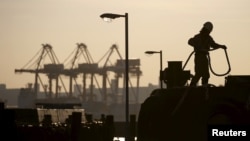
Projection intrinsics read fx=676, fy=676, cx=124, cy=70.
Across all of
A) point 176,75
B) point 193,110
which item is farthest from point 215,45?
point 193,110

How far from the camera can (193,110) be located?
1366cm

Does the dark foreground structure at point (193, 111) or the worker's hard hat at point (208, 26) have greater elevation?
the worker's hard hat at point (208, 26)

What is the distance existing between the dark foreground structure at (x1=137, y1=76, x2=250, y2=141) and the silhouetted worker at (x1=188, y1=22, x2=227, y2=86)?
1.21 meters

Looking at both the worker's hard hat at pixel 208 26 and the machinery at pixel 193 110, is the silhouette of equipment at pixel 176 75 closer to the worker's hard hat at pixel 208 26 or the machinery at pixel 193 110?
the machinery at pixel 193 110

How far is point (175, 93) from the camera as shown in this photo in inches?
561

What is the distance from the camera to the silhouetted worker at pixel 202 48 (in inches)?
595

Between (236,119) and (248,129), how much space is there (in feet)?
3.91

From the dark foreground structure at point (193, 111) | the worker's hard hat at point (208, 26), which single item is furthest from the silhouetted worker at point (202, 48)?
the dark foreground structure at point (193, 111)

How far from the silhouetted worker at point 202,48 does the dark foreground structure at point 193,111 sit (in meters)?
1.21

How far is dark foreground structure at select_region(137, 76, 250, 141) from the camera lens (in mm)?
13109

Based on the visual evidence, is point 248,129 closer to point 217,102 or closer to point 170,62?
point 217,102

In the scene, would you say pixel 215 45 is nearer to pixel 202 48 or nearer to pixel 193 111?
pixel 202 48

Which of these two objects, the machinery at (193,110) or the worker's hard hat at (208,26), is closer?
the machinery at (193,110)

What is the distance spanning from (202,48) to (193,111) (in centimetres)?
209
